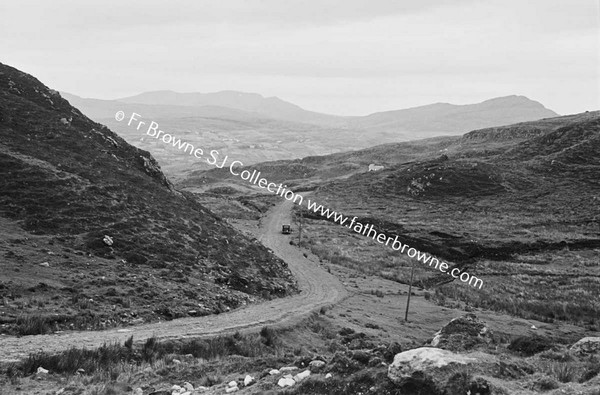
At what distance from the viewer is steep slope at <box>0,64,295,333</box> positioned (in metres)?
23.0

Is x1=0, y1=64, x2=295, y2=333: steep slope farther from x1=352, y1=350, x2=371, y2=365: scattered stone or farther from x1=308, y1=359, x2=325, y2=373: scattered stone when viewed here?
x1=352, y1=350, x2=371, y2=365: scattered stone

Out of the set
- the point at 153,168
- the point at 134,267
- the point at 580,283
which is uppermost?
the point at 153,168

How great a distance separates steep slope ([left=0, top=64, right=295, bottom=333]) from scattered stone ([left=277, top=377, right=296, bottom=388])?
1265cm

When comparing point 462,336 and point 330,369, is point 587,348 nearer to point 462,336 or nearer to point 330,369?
point 462,336

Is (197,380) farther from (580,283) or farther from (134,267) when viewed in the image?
(580,283)

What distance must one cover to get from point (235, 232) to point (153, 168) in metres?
11.4

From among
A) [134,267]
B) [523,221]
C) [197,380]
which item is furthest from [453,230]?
[197,380]

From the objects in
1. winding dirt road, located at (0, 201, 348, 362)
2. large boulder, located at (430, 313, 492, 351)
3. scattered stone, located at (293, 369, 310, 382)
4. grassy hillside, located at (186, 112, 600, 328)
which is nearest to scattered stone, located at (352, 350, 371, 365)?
scattered stone, located at (293, 369, 310, 382)

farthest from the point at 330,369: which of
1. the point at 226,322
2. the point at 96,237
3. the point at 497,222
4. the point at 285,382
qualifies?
the point at 497,222

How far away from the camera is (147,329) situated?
843 inches

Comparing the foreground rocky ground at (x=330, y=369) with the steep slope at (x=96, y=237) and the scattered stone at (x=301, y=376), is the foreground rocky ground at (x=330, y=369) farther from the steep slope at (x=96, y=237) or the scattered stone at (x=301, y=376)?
the steep slope at (x=96, y=237)

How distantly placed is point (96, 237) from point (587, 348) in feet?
91.9

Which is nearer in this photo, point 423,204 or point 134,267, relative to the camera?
point 134,267

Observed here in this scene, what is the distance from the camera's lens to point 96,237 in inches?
1195
